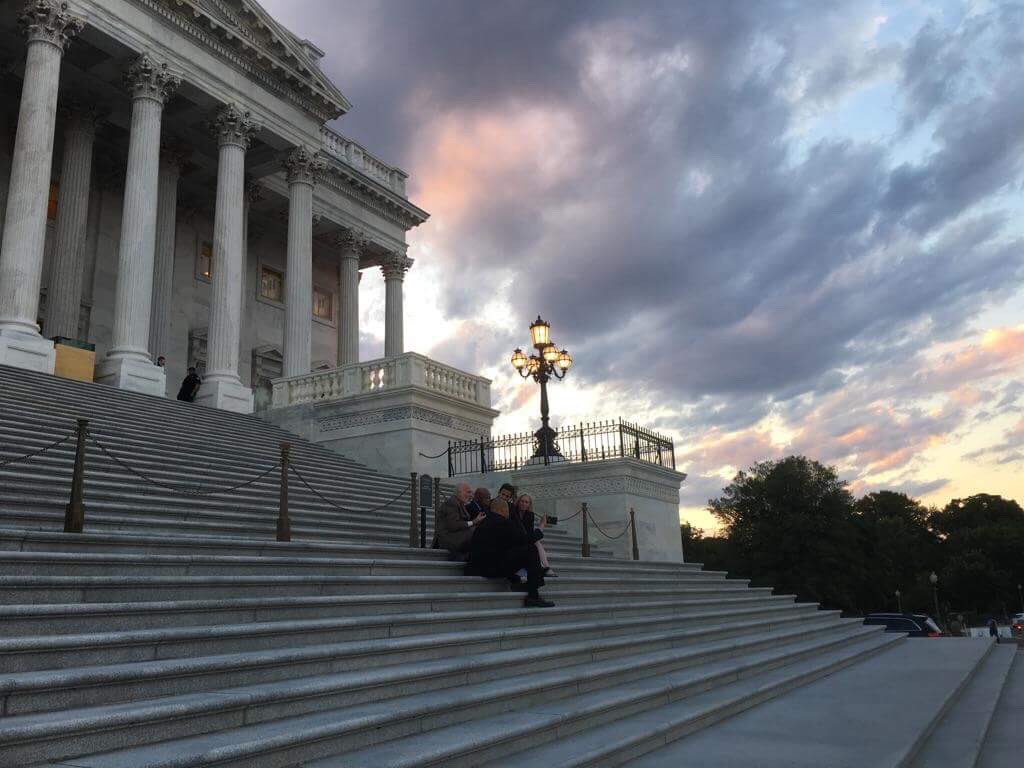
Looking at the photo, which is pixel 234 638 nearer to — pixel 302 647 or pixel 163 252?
pixel 302 647

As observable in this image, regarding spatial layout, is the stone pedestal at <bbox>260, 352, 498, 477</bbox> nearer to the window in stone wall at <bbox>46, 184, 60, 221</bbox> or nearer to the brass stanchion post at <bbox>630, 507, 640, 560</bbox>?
the brass stanchion post at <bbox>630, 507, 640, 560</bbox>

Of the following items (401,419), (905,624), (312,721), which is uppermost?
(401,419)

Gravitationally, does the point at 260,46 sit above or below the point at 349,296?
above

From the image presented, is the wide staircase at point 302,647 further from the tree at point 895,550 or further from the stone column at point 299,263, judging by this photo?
the tree at point 895,550

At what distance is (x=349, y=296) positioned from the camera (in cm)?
3353

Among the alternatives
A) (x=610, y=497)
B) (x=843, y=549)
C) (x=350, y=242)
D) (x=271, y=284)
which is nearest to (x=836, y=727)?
(x=610, y=497)

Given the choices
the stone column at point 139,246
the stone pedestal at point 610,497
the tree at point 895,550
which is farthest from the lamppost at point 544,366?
the tree at point 895,550

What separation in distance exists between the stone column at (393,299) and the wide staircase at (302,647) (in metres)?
22.1

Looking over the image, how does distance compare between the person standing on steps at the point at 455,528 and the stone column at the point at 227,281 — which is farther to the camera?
the stone column at the point at 227,281

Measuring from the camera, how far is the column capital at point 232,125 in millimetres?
24953

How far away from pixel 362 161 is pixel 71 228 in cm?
1454

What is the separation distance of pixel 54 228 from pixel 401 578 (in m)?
22.8

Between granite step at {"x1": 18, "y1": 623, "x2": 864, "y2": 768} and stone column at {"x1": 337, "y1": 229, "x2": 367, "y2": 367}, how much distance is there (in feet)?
86.3

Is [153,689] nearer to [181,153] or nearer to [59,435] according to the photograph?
[59,435]
